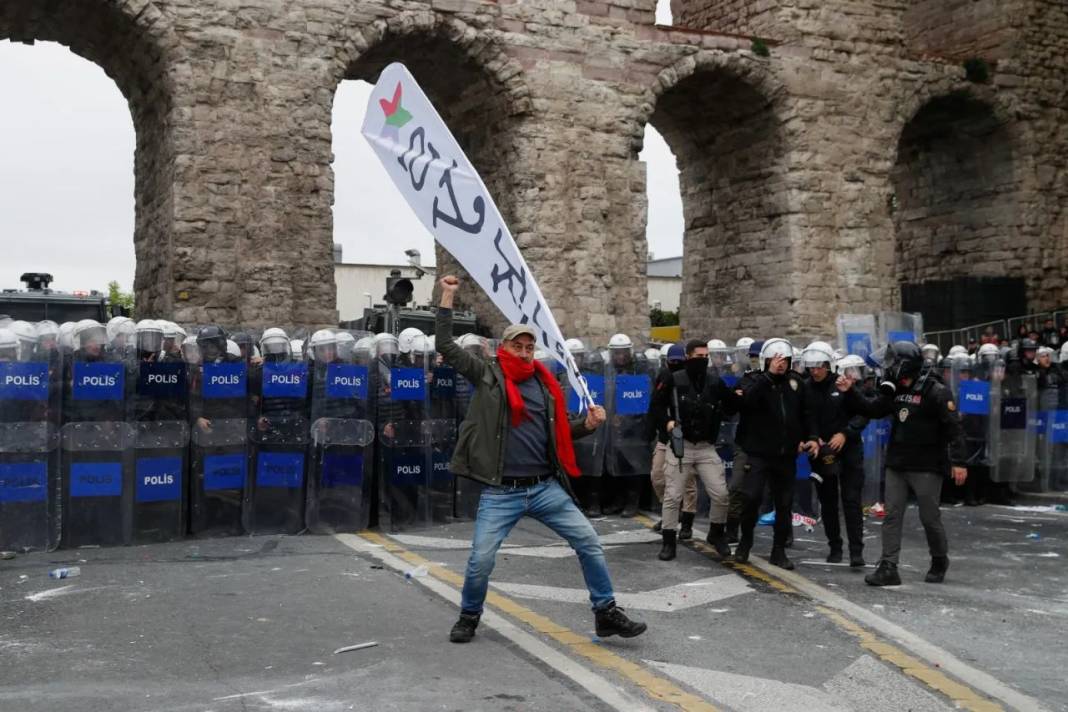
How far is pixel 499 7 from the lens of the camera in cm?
1759

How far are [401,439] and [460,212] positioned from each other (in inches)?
158

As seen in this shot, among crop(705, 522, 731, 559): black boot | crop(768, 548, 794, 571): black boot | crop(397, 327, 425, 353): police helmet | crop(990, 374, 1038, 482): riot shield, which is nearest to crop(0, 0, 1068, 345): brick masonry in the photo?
crop(397, 327, 425, 353): police helmet

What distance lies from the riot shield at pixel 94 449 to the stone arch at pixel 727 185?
433 inches

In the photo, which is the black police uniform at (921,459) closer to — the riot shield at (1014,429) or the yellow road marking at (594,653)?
the yellow road marking at (594,653)

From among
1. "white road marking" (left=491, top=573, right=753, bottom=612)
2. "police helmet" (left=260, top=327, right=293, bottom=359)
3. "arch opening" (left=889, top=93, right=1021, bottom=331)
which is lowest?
"white road marking" (left=491, top=573, right=753, bottom=612)

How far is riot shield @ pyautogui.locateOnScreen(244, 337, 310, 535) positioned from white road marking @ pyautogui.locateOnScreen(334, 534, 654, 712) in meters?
1.92

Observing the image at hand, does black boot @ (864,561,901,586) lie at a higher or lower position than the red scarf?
lower

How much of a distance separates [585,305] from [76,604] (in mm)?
11495

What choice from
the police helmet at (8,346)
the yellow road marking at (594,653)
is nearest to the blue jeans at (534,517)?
the yellow road marking at (594,653)

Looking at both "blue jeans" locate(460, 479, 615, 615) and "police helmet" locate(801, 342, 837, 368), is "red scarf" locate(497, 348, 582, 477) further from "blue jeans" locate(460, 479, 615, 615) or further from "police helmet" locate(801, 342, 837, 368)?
"police helmet" locate(801, 342, 837, 368)

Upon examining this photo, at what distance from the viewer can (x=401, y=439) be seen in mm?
10562

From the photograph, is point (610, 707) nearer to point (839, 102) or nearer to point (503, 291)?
point (503, 291)

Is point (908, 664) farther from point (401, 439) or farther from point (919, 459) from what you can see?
point (401, 439)

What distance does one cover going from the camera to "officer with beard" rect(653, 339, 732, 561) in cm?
930
